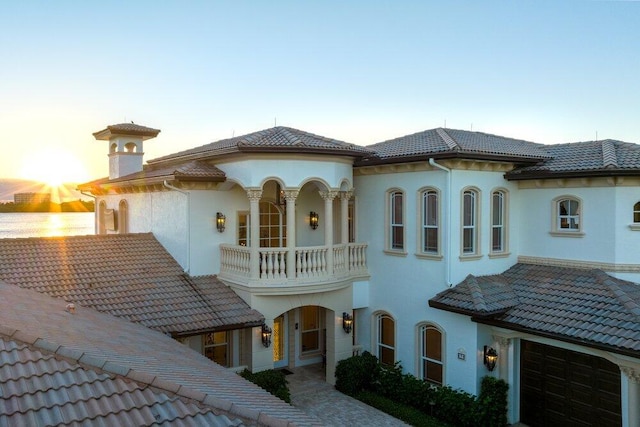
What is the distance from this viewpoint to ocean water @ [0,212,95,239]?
20344mm

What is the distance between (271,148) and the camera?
15.3m

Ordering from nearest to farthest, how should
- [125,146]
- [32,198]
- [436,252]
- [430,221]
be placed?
→ 1. [436,252]
2. [430,221]
3. [125,146]
4. [32,198]

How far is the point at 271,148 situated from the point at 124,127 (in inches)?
412

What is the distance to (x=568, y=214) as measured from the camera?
1583cm

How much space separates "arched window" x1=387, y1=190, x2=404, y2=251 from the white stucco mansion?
0.05 m

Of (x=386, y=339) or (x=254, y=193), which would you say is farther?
(x=386, y=339)

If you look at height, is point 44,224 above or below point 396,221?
below

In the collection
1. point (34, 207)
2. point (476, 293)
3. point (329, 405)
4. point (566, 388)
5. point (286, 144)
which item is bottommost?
point (329, 405)

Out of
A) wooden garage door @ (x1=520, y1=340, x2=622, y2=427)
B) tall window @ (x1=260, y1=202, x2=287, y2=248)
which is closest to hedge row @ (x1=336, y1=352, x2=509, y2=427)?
wooden garage door @ (x1=520, y1=340, x2=622, y2=427)

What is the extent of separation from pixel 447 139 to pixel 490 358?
6709mm

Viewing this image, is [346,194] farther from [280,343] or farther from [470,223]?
[280,343]

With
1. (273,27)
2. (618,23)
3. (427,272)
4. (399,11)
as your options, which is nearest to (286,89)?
(273,27)

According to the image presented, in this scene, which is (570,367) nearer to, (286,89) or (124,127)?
(286,89)

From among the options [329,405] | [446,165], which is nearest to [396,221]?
[446,165]
